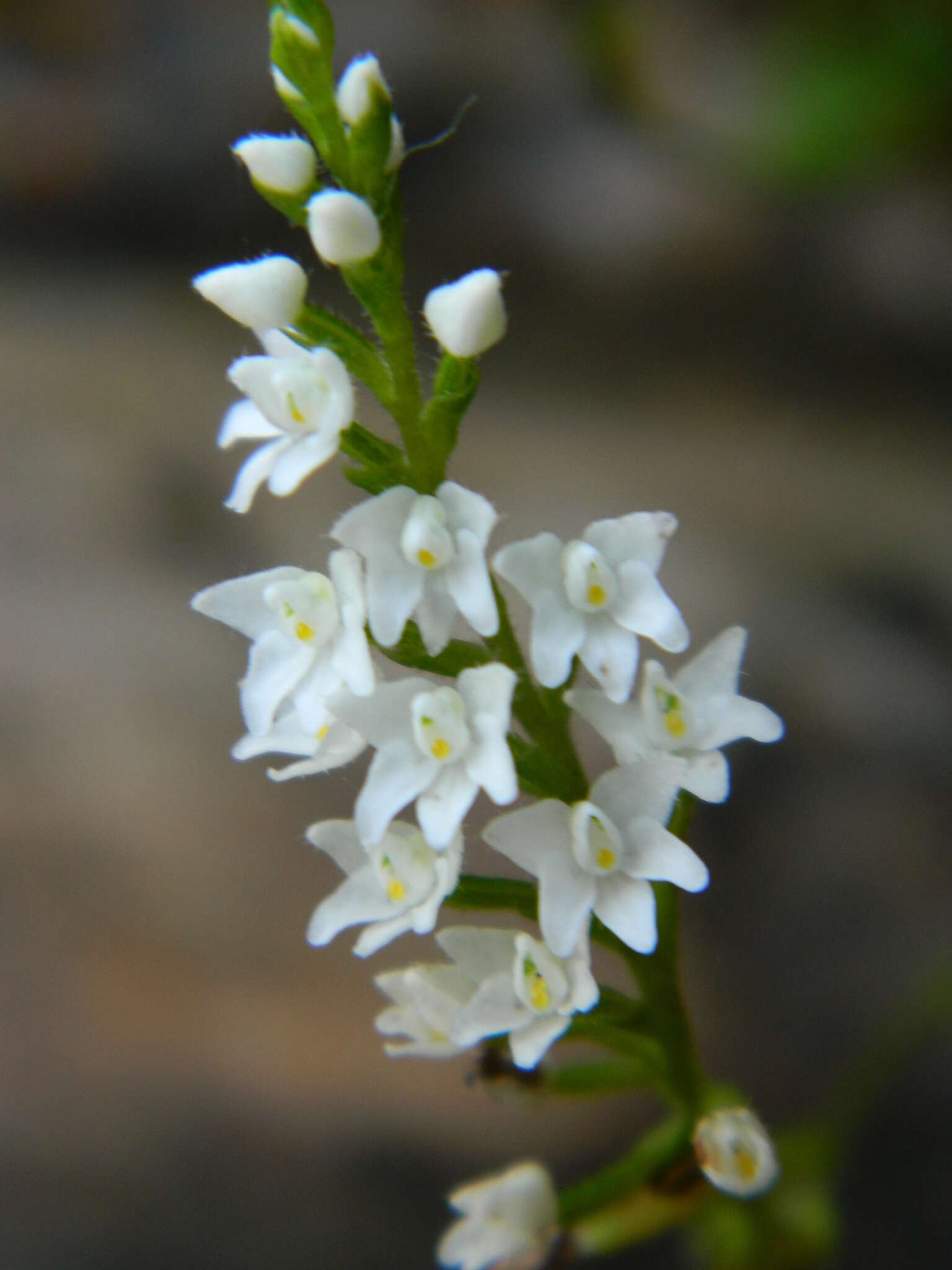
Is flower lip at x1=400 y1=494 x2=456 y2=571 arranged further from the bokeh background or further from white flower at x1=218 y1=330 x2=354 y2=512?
the bokeh background

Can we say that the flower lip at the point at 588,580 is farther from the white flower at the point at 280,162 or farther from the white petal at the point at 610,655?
the white flower at the point at 280,162

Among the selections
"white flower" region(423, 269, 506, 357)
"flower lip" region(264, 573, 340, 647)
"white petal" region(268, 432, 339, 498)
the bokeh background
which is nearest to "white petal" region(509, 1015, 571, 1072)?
"flower lip" region(264, 573, 340, 647)

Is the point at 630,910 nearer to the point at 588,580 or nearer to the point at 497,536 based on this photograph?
the point at 588,580

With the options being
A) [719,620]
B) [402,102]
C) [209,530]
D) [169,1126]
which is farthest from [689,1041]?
[402,102]

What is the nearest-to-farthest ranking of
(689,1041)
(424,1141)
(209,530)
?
(689,1041) → (424,1141) → (209,530)

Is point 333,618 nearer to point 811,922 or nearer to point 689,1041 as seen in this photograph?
point 689,1041

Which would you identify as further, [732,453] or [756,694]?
[732,453]
